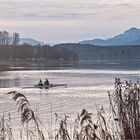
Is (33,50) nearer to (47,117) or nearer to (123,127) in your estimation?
(47,117)

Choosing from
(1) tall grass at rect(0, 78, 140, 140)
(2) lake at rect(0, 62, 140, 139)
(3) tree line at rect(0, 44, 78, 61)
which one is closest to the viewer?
(1) tall grass at rect(0, 78, 140, 140)

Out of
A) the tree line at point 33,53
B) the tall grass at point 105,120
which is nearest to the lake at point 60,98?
the tall grass at point 105,120

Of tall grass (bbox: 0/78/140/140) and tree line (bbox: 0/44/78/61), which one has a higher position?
tree line (bbox: 0/44/78/61)

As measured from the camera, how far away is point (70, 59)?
178 metres

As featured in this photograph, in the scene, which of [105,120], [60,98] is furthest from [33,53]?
[105,120]

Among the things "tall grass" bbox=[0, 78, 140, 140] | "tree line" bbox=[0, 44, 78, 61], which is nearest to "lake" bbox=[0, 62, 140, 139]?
"tall grass" bbox=[0, 78, 140, 140]

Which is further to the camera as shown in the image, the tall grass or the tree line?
the tree line

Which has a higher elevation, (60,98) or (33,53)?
(33,53)

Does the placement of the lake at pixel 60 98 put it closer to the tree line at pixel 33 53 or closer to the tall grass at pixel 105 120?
the tall grass at pixel 105 120

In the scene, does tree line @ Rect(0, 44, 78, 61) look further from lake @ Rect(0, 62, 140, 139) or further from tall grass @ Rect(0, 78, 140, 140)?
tall grass @ Rect(0, 78, 140, 140)

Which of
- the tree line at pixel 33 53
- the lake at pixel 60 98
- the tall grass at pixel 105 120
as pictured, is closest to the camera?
the tall grass at pixel 105 120

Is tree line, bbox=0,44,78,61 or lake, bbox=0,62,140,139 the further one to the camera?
tree line, bbox=0,44,78,61

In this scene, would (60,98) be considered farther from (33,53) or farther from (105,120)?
(33,53)

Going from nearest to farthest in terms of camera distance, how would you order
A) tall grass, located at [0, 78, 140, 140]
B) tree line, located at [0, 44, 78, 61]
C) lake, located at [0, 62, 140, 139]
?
tall grass, located at [0, 78, 140, 140] < lake, located at [0, 62, 140, 139] < tree line, located at [0, 44, 78, 61]
